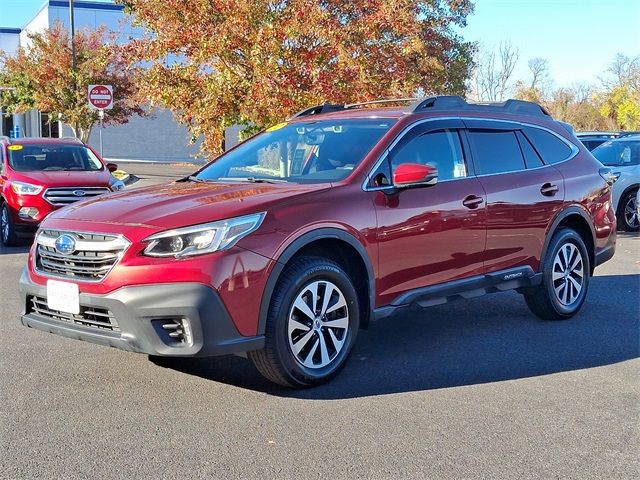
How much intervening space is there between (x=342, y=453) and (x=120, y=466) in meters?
1.10

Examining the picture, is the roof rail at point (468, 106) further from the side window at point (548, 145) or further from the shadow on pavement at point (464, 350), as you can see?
the shadow on pavement at point (464, 350)

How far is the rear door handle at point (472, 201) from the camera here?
234 inches

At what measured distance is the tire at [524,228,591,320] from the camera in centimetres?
680

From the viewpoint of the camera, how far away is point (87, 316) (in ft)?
15.5

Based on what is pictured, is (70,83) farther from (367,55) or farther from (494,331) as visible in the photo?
(494,331)

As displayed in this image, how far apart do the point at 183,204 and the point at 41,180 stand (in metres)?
7.25

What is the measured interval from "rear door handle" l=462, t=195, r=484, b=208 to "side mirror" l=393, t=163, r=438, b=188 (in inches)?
23.5

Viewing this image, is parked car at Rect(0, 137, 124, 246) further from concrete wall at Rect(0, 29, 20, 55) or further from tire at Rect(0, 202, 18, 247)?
concrete wall at Rect(0, 29, 20, 55)

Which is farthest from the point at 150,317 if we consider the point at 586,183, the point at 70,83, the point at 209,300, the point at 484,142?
the point at 70,83

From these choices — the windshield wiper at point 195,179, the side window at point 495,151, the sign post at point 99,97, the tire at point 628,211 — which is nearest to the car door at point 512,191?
the side window at point 495,151

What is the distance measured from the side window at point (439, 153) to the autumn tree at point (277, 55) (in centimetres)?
855

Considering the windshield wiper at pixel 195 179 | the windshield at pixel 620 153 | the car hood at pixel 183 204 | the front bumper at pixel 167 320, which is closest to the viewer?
the front bumper at pixel 167 320

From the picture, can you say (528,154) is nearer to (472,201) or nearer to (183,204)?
(472,201)

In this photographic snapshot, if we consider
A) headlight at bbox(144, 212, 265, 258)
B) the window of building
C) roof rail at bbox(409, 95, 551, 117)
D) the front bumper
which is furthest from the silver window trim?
the window of building
